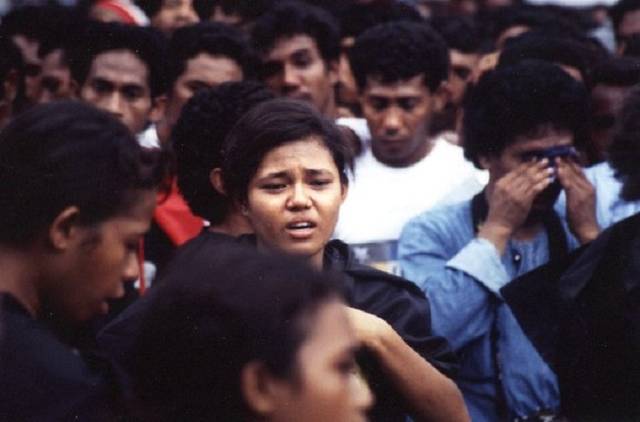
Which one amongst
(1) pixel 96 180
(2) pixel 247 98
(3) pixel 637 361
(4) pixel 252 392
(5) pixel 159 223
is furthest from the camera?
(5) pixel 159 223

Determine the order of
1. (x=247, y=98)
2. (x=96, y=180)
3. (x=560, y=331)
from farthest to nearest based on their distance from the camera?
(x=247, y=98), (x=560, y=331), (x=96, y=180)

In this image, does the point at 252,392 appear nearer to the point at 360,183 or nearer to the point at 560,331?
the point at 560,331

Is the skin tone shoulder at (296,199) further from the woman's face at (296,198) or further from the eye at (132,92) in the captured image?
the eye at (132,92)

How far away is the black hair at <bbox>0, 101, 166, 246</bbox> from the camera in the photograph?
257 cm

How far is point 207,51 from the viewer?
5711mm

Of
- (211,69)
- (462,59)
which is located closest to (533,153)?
(211,69)

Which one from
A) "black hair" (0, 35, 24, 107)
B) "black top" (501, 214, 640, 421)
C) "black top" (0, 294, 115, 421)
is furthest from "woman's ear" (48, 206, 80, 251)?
"black hair" (0, 35, 24, 107)

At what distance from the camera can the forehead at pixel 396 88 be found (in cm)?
527

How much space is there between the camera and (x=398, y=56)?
5344 mm

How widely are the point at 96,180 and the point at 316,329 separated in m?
0.72

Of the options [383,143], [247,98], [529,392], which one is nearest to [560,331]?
[529,392]

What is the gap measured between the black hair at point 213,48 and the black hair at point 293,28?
0.31 metres

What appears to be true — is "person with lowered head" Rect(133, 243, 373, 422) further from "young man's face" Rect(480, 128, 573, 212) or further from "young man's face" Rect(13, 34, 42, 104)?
"young man's face" Rect(13, 34, 42, 104)

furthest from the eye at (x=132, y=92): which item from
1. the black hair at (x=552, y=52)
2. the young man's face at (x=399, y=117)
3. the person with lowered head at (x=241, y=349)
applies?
the person with lowered head at (x=241, y=349)
